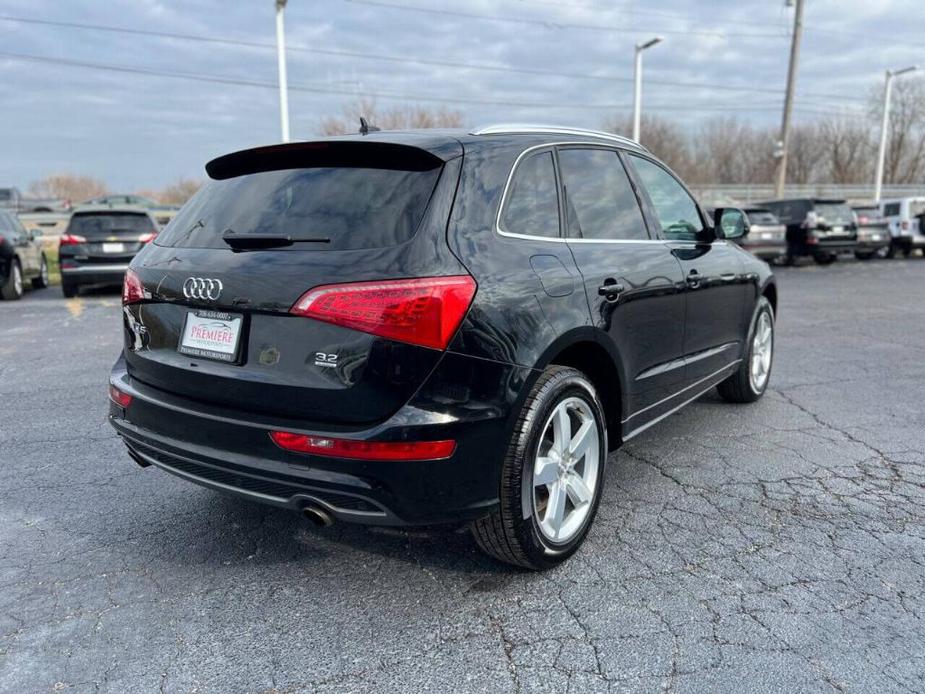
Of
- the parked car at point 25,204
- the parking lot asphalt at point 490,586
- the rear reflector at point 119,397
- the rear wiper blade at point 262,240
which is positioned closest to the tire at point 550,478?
the parking lot asphalt at point 490,586

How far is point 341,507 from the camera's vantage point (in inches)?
101

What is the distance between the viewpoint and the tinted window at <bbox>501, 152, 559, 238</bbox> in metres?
2.97

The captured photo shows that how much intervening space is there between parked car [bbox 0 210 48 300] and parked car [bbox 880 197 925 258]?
844 inches

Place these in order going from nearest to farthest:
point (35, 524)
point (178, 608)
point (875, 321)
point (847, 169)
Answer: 1. point (178, 608)
2. point (35, 524)
3. point (875, 321)
4. point (847, 169)

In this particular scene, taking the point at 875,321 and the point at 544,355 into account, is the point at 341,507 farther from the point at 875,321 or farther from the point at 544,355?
the point at 875,321

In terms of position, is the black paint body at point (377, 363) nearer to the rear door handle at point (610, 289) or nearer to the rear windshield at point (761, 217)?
the rear door handle at point (610, 289)

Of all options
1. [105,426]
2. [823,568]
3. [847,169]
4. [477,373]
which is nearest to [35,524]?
[105,426]

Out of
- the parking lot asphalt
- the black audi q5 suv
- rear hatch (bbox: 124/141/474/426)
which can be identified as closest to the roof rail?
the black audi q5 suv

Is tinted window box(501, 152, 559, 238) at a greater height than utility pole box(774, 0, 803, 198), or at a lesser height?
lesser

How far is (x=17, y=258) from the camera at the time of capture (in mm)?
12500

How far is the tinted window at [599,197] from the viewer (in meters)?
3.42

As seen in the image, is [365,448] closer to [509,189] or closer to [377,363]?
[377,363]

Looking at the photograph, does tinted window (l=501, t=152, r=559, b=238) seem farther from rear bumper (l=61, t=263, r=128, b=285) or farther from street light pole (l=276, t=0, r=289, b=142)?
street light pole (l=276, t=0, r=289, b=142)

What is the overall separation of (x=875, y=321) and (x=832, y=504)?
23.3 ft
